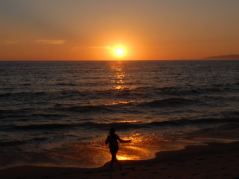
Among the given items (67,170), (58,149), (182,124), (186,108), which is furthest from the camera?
(186,108)

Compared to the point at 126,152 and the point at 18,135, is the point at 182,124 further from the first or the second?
the point at 18,135

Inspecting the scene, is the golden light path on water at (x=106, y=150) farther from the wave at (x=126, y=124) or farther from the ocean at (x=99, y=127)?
the wave at (x=126, y=124)

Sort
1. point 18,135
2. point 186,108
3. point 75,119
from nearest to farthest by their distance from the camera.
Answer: point 18,135 → point 75,119 → point 186,108

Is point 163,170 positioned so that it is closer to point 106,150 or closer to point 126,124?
point 106,150

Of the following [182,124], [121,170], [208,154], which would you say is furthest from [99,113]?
[121,170]

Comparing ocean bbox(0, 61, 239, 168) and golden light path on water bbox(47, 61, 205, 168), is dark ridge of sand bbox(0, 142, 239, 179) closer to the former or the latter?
golden light path on water bbox(47, 61, 205, 168)

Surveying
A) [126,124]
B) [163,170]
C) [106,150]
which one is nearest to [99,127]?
[126,124]

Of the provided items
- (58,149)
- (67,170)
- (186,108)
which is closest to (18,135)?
(58,149)

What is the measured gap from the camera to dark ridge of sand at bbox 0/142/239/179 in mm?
13406

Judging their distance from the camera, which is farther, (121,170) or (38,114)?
(38,114)

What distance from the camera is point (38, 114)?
30766 mm

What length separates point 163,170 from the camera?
561 inches

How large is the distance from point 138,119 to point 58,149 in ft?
35.2

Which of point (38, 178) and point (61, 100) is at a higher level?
point (61, 100)
